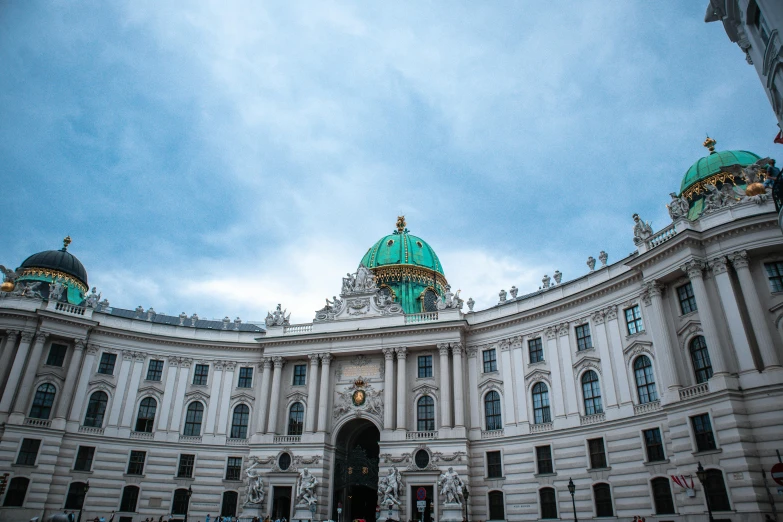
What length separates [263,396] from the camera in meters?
44.6

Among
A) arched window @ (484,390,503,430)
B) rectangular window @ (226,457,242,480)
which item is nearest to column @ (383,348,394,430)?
arched window @ (484,390,503,430)

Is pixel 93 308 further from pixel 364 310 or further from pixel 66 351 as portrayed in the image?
pixel 364 310

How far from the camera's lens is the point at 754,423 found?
25.7m

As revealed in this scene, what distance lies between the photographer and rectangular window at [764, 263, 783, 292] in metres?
28.2

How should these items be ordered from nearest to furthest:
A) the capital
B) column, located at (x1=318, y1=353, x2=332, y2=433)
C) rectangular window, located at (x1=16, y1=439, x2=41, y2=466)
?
the capital < rectangular window, located at (x1=16, y1=439, x2=41, y2=466) < column, located at (x1=318, y1=353, x2=332, y2=433)

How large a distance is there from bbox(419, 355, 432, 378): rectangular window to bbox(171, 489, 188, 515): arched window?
19.7 meters

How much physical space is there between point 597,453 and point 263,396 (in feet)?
82.4

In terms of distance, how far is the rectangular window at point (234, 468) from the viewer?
43.2 m

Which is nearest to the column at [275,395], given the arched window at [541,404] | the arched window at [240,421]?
the arched window at [240,421]

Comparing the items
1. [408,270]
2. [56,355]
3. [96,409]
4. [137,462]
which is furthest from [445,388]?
[56,355]

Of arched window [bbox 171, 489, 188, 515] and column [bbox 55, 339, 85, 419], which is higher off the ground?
column [bbox 55, 339, 85, 419]

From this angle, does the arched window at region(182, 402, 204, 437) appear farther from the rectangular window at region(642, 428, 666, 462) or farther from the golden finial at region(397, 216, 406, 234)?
the rectangular window at region(642, 428, 666, 462)

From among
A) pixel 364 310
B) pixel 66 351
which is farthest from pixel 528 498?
pixel 66 351

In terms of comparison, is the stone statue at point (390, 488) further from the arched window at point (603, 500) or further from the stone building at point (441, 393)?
the arched window at point (603, 500)
